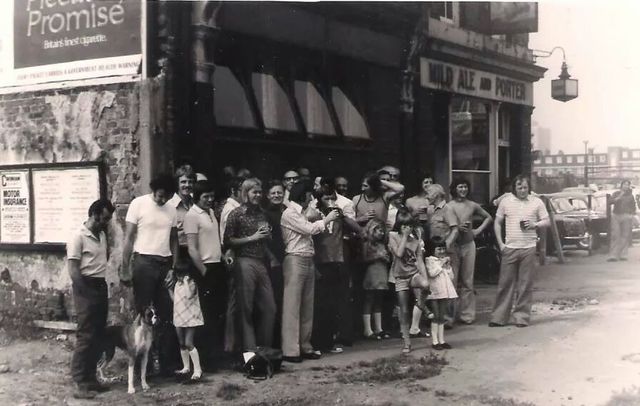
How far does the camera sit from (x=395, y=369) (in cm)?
679

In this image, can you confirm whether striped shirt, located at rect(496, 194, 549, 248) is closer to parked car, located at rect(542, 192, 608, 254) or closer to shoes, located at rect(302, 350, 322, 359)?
shoes, located at rect(302, 350, 322, 359)

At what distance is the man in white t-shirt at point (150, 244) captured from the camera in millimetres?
6508

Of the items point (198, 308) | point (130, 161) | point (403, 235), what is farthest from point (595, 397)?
point (130, 161)

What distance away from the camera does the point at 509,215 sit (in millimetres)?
9219

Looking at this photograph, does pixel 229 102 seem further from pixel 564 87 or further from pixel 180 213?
pixel 564 87

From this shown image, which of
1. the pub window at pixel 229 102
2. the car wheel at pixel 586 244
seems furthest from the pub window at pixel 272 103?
the car wheel at pixel 586 244

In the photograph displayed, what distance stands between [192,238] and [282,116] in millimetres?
3655

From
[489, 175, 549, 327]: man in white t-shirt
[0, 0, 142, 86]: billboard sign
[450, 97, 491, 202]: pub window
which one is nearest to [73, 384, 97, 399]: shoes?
[0, 0, 142, 86]: billboard sign

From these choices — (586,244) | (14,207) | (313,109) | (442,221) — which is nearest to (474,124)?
(313,109)

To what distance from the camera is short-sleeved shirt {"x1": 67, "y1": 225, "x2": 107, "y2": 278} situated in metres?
6.20

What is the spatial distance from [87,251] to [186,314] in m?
1.00

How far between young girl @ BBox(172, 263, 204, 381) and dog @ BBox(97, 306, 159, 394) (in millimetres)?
232

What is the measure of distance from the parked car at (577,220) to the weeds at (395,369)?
11451mm

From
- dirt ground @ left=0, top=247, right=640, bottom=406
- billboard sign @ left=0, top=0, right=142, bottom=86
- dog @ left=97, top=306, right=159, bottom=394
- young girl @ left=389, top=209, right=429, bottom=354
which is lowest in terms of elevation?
dirt ground @ left=0, top=247, right=640, bottom=406
